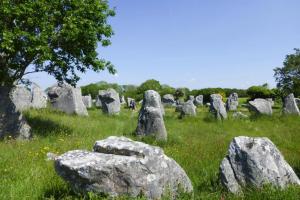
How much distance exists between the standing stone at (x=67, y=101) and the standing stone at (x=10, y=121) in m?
11.9

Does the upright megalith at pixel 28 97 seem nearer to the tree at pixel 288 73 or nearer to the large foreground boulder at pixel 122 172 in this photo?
the large foreground boulder at pixel 122 172

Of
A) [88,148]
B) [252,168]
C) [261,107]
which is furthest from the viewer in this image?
[261,107]

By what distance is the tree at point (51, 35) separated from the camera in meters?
15.4

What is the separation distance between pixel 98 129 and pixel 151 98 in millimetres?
2912

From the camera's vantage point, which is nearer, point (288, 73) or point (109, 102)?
point (109, 102)

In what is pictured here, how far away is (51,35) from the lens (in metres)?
16.1

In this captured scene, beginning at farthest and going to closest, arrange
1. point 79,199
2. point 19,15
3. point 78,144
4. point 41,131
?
point 41,131
point 19,15
point 78,144
point 79,199

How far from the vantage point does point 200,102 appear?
65250 mm

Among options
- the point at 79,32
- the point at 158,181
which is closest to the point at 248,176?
the point at 158,181

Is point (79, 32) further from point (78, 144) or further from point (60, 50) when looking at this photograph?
point (78, 144)

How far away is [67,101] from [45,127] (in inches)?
416

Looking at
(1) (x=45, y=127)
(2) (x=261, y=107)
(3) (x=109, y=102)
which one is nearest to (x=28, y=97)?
(3) (x=109, y=102)

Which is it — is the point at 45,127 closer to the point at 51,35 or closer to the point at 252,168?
the point at 51,35

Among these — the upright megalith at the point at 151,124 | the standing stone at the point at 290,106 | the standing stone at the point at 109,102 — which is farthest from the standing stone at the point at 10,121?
the standing stone at the point at 290,106
